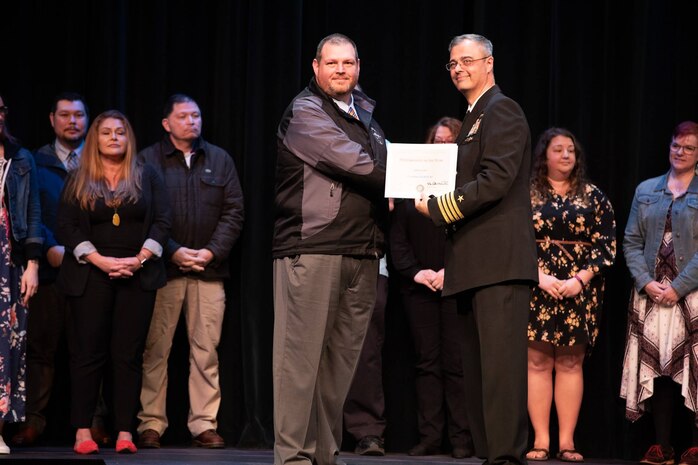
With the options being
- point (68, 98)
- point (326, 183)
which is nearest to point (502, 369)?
point (326, 183)

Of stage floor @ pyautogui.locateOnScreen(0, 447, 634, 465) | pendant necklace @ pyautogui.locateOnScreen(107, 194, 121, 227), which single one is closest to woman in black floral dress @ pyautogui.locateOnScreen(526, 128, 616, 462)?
stage floor @ pyautogui.locateOnScreen(0, 447, 634, 465)

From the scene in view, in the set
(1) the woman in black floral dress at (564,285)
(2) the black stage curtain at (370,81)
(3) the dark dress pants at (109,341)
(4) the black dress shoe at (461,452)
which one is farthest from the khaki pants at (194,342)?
(1) the woman in black floral dress at (564,285)

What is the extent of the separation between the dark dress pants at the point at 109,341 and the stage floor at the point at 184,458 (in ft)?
0.76

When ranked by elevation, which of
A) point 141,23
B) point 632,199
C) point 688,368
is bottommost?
point 688,368

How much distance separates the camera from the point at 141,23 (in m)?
6.18

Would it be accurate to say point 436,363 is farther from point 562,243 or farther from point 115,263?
point 115,263

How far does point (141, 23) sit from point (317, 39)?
1112 millimetres

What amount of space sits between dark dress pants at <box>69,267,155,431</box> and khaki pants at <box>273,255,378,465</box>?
137cm

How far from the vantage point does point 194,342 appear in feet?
18.8

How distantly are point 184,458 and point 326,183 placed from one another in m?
1.82

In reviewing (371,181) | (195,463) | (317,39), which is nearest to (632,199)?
(317,39)

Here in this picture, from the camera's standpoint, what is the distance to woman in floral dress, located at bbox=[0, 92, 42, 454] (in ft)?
16.2

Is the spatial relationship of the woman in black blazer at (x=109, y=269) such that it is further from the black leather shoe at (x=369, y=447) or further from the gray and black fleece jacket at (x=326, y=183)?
the gray and black fleece jacket at (x=326, y=183)

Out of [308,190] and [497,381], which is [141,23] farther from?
[497,381]
